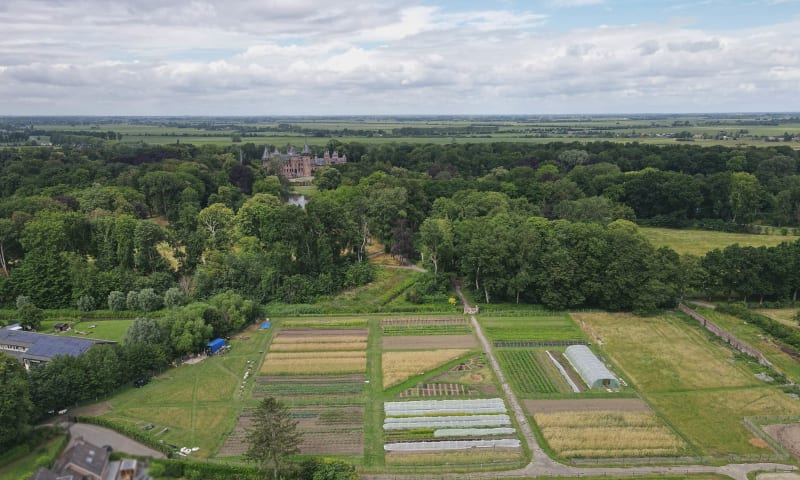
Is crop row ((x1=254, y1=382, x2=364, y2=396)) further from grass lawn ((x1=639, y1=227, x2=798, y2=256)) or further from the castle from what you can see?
the castle

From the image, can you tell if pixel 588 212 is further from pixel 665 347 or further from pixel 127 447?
pixel 127 447

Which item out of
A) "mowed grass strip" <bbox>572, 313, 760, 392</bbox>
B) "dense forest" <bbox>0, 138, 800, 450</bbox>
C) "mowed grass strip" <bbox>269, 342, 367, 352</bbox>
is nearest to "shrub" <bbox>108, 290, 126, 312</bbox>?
"dense forest" <bbox>0, 138, 800, 450</bbox>

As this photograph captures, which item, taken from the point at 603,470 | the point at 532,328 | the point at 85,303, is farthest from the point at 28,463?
the point at 532,328

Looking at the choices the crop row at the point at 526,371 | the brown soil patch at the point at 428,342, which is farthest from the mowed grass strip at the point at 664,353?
the brown soil patch at the point at 428,342

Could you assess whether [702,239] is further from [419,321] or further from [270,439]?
[270,439]

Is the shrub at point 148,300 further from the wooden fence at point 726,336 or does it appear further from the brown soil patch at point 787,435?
the wooden fence at point 726,336
